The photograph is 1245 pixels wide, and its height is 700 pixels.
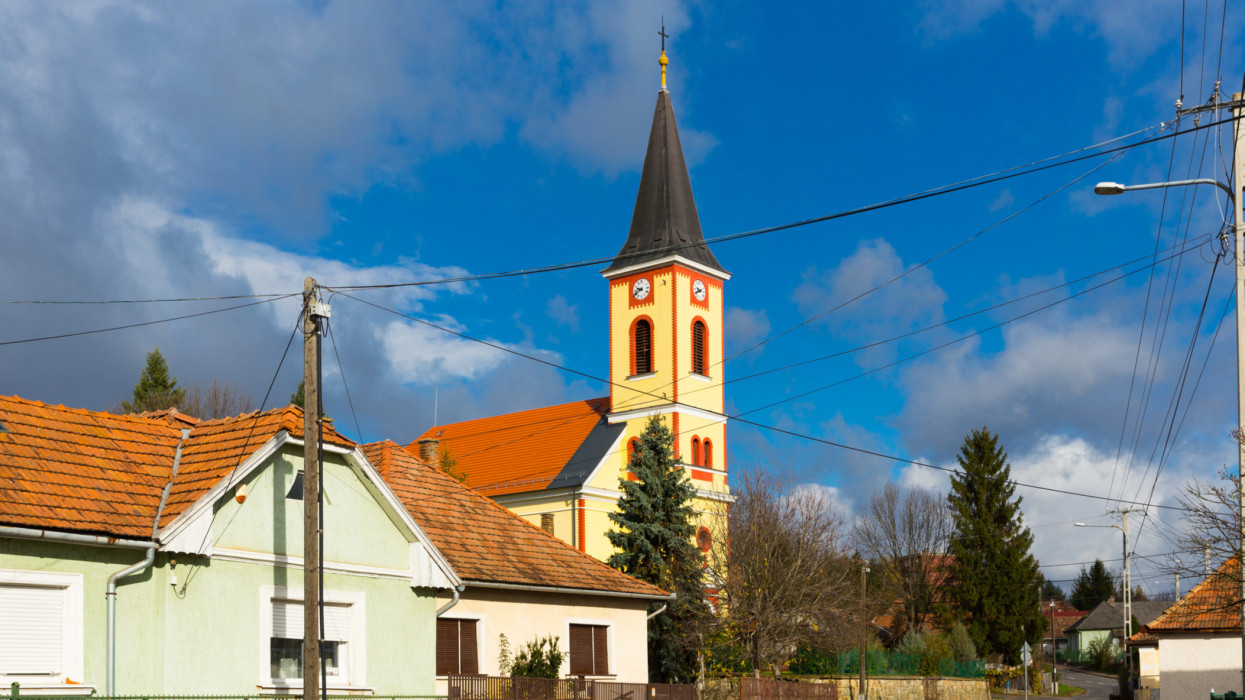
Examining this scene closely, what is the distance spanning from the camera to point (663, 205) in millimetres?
61188

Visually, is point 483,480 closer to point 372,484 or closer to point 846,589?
point 846,589

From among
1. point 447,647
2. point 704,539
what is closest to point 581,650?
point 447,647

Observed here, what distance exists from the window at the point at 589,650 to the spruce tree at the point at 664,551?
8.68 metres

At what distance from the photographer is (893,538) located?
75562 millimetres

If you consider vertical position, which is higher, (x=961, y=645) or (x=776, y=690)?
(x=776, y=690)

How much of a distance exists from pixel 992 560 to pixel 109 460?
182 feet

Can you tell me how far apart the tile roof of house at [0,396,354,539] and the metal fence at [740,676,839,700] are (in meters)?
20.4

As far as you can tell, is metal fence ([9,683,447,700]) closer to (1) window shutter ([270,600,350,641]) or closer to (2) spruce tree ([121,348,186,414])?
(1) window shutter ([270,600,350,641])

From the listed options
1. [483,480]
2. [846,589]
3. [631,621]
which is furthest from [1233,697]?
[483,480]

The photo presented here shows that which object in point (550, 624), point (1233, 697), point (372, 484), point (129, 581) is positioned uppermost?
point (372, 484)

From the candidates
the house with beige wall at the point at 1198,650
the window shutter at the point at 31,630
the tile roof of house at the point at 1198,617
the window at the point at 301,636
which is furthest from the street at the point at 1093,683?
the window shutter at the point at 31,630

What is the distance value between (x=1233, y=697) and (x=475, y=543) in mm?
15531

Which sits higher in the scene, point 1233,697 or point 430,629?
point 430,629

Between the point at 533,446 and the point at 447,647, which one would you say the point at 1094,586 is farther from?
the point at 447,647
